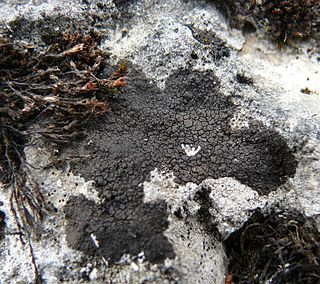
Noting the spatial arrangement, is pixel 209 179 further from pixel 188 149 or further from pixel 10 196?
pixel 10 196

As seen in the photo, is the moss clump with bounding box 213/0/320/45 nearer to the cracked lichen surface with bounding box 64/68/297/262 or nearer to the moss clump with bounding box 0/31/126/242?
the cracked lichen surface with bounding box 64/68/297/262

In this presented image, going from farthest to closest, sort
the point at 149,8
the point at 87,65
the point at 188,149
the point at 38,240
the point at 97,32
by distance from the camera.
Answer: the point at 149,8 < the point at 97,32 < the point at 87,65 < the point at 188,149 < the point at 38,240

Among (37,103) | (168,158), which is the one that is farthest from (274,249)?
(37,103)

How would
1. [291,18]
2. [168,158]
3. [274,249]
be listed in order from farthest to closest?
[291,18] < [168,158] < [274,249]

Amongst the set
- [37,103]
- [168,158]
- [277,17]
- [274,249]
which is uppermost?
[277,17]

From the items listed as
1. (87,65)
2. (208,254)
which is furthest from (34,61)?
(208,254)

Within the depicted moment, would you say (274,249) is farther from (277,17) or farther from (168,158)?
(277,17)

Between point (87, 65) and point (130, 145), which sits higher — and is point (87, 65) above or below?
above
